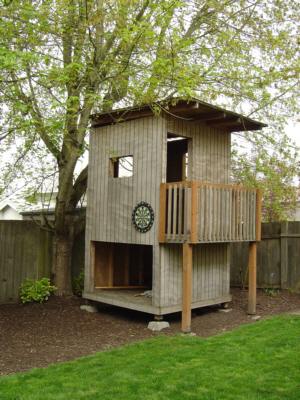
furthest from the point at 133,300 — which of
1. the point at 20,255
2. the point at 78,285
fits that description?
the point at 20,255

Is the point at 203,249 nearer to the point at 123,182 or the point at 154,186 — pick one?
the point at 154,186

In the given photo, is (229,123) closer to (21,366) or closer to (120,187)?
(120,187)

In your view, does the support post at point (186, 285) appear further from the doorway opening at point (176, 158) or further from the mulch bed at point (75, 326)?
the doorway opening at point (176, 158)

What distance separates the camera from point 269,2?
9.27 meters

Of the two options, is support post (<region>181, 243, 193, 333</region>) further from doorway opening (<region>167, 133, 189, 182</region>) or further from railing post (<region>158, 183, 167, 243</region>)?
doorway opening (<region>167, 133, 189, 182</region>)

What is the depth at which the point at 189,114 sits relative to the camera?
848 centimetres

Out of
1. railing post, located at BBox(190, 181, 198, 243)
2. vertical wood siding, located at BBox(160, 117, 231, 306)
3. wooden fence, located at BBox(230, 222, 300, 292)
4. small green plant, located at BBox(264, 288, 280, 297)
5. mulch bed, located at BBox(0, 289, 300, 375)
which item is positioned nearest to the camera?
mulch bed, located at BBox(0, 289, 300, 375)

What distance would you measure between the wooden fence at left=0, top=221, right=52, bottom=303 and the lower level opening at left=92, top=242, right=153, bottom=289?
1.30 meters

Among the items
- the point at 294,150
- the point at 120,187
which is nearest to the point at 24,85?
the point at 120,187

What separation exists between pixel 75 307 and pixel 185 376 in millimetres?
4698

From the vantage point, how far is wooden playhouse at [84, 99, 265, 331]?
25.8ft

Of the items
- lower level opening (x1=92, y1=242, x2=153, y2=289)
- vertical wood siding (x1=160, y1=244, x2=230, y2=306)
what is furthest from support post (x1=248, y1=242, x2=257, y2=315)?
lower level opening (x1=92, y1=242, x2=153, y2=289)

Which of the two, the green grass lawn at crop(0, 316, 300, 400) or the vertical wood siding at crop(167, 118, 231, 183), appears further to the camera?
the vertical wood siding at crop(167, 118, 231, 183)

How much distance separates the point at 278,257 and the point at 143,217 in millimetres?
4747
